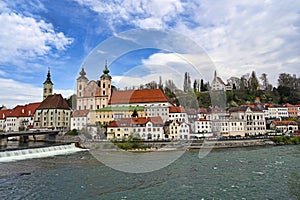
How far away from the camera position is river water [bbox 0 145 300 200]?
8.88 meters

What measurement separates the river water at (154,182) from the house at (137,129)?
38.6 ft

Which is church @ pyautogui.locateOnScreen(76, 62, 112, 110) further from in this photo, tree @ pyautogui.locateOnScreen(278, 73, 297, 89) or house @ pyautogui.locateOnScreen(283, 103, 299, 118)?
tree @ pyautogui.locateOnScreen(278, 73, 297, 89)

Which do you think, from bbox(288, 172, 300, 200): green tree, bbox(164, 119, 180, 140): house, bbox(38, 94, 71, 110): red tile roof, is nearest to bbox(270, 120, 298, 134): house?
bbox(164, 119, 180, 140): house

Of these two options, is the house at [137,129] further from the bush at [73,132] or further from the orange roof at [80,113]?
the orange roof at [80,113]

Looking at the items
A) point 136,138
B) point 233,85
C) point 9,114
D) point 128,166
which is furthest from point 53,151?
point 233,85

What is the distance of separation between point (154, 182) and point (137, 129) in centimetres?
1587

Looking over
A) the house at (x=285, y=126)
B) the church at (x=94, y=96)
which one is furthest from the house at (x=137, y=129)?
the house at (x=285, y=126)

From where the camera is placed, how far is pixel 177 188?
9.67 meters

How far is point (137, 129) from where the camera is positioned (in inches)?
1035

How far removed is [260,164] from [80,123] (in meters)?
26.3

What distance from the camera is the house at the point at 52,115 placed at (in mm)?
39906

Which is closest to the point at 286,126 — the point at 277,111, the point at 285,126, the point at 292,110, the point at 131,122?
the point at 285,126

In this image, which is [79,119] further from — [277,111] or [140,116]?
[277,111]

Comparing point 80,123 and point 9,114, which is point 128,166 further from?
point 9,114
